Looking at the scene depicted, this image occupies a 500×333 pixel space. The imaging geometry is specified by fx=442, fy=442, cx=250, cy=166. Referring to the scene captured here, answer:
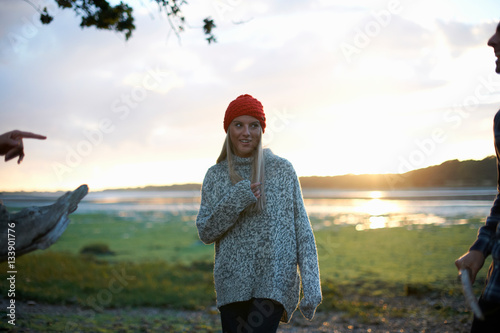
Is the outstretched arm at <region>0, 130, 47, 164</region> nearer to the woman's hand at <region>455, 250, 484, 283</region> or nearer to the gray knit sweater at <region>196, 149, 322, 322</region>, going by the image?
the gray knit sweater at <region>196, 149, 322, 322</region>

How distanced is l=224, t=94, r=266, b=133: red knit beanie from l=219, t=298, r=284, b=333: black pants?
1.02 m

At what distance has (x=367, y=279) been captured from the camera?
9.03 metres

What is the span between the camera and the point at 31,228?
192 cm

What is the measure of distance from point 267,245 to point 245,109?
77cm

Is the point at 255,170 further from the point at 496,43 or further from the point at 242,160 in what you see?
the point at 496,43

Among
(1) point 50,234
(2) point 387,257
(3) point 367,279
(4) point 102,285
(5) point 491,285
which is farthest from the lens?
(2) point 387,257

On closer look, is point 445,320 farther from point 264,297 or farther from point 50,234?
point 50,234

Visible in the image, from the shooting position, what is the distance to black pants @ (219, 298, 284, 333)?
2291mm

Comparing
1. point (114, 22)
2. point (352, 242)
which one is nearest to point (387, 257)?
point (352, 242)

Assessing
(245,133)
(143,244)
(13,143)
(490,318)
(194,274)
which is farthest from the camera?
(143,244)

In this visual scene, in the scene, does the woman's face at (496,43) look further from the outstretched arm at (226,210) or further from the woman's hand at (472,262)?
the outstretched arm at (226,210)

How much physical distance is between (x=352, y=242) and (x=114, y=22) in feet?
42.1

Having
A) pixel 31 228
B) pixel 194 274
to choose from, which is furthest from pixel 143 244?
pixel 31 228

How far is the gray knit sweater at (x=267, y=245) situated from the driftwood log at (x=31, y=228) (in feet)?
2.66
